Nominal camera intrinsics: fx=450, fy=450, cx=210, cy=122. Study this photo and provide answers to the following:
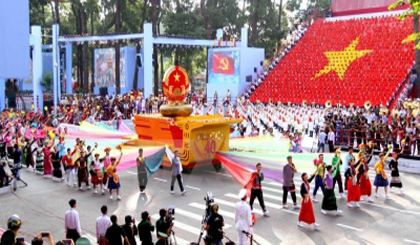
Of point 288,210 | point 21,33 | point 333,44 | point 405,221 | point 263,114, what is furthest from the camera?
point 333,44

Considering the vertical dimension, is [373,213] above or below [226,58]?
below

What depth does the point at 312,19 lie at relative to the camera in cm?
4625

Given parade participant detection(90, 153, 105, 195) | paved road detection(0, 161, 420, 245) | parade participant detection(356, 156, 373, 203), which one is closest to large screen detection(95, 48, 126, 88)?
paved road detection(0, 161, 420, 245)

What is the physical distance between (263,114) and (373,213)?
16.7m

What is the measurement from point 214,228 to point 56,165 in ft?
29.6

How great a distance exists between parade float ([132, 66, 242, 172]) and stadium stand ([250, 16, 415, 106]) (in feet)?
57.9

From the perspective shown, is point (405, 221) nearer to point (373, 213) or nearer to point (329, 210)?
point (373, 213)

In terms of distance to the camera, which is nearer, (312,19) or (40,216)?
(40,216)

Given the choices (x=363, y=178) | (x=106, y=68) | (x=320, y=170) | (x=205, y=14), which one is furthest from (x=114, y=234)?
Answer: (x=106, y=68)

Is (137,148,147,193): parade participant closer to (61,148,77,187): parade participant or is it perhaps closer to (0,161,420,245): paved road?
(0,161,420,245): paved road

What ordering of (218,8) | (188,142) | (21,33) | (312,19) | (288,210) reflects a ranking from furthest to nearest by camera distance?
(218,8)
(312,19)
(21,33)
(188,142)
(288,210)

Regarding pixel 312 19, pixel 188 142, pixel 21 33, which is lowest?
pixel 188 142

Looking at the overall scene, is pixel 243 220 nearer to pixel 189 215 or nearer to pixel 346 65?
pixel 189 215

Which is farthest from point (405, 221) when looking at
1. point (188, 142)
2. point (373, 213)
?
point (188, 142)
